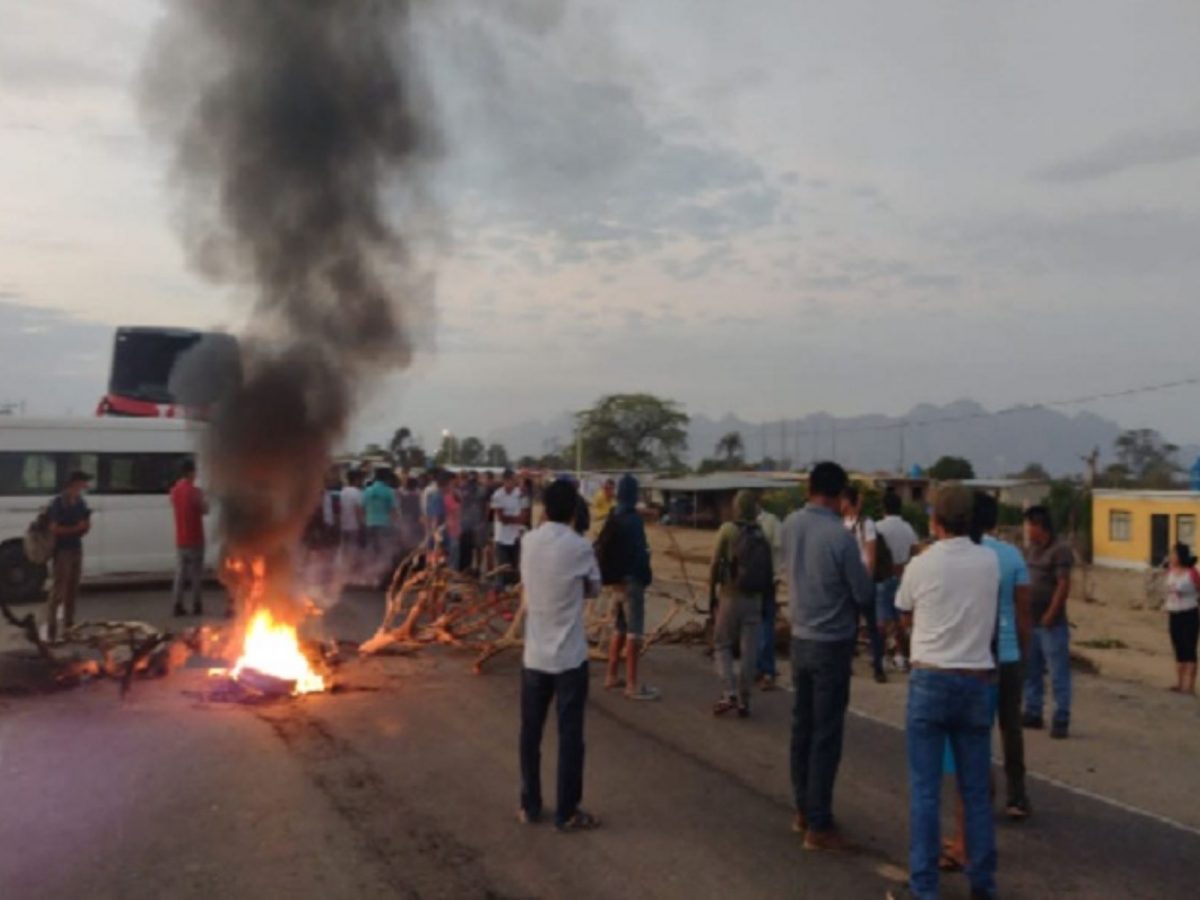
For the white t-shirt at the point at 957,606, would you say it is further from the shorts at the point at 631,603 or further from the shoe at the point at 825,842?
the shorts at the point at 631,603

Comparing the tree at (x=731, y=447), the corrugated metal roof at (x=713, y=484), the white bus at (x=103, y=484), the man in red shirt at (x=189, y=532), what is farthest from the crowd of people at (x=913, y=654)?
the tree at (x=731, y=447)

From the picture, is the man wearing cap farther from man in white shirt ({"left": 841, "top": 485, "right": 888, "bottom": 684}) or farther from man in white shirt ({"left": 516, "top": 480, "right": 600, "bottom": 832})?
man in white shirt ({"left": 841, "top": 485, "right": 888, "bottom": 684})

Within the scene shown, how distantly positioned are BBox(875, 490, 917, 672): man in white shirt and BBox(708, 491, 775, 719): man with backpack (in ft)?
6.71

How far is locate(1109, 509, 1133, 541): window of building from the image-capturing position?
3250 cm

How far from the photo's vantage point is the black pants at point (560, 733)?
504 centimetres

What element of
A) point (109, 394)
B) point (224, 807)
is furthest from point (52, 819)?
point (109, 394)

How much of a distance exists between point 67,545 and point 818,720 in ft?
28.2

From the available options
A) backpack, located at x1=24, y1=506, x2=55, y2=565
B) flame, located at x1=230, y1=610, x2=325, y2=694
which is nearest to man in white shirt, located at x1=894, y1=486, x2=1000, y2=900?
flame, located at x1=230, y1=610, x2=325, y2=694

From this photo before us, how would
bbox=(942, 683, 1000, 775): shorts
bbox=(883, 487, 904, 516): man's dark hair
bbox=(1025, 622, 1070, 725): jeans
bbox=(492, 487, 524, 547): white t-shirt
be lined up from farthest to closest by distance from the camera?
bbox=(492, 487, 524, 547): white t-shirt → bbox=(883, 487, 904, 516): man's dark hair → bbox=(1025, 622, 1070, 725): jeans → bbox=(942, 683, 1000, 775): shorts

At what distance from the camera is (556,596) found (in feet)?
16.9

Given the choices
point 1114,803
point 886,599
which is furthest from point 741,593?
point 1114,803

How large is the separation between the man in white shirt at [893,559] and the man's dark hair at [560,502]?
471 centimetres

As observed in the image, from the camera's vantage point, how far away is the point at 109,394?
17.6m

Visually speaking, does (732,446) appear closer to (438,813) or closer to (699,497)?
(699,497)
